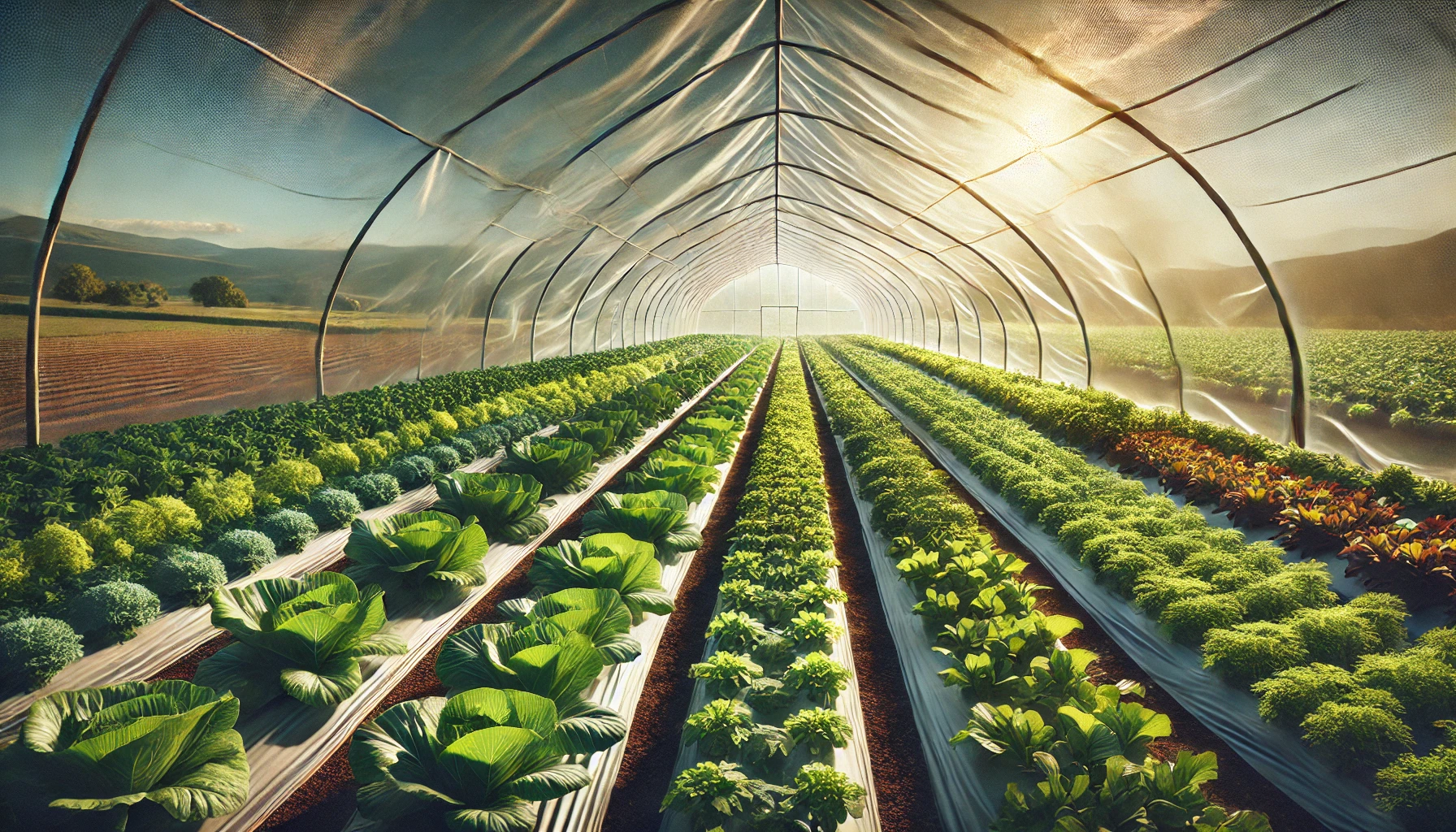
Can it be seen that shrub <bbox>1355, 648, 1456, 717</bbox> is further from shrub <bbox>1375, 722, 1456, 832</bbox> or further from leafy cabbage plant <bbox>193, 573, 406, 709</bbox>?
leafy cabbage plant <bbox>193, 573, 406, 709</bbox>

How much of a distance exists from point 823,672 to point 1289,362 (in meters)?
7.96

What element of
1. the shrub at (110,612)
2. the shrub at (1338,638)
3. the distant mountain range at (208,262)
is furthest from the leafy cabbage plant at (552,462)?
the shrub at (1338,638)

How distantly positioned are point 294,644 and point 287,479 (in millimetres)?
3013

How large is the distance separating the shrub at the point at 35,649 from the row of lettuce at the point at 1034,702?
463cm

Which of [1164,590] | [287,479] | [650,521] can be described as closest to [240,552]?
[287,479]

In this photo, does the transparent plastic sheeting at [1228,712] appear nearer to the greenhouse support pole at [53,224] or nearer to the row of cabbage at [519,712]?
the row of cabbage at [519,712]

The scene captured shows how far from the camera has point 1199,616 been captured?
440cm

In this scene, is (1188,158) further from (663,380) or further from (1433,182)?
(663,380)

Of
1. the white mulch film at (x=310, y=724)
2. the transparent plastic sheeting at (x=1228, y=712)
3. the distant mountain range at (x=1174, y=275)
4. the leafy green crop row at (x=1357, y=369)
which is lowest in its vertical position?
the transparent plastic sheeting at (x=1228, y=712)

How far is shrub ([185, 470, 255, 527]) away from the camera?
17.5 ft

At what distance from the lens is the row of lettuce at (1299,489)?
4785 millimetres

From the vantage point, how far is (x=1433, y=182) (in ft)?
19.3

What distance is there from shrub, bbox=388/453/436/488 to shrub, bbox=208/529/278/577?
211 centimetres

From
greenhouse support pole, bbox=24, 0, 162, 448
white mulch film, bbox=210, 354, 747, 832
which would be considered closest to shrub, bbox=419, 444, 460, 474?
white mulch film, bbox=210, 354, 747, 832
